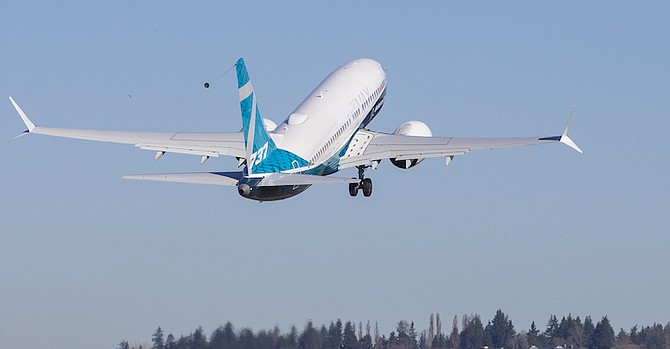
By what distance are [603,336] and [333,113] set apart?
29.1 meters

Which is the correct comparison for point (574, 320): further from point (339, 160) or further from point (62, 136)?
point (62, 136)

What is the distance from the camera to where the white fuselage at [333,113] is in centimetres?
10831

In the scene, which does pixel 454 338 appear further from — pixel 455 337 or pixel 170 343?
pixel 170 343

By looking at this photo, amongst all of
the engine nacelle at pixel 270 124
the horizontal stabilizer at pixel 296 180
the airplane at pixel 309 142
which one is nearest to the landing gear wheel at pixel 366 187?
the airplane at pixel 309 142

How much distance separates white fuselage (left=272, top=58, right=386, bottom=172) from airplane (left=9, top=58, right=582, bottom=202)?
0.06 meters

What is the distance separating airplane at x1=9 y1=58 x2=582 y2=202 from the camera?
99.6 metres

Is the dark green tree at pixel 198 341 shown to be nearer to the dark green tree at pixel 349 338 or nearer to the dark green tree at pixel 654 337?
the dark green tree at pixel 349 338

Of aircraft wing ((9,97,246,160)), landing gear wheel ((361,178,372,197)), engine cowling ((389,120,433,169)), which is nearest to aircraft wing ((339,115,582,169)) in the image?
landing gear wheel ((361,178,372,197))

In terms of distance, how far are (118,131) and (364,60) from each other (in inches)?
933

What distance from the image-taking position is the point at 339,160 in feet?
374

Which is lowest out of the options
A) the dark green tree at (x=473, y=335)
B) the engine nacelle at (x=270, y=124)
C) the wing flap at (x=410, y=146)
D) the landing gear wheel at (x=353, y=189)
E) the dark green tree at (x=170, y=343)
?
the dark green tree at (x=170, y=343)

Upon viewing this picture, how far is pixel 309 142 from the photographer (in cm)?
10844

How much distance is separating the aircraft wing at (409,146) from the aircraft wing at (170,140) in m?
7.76

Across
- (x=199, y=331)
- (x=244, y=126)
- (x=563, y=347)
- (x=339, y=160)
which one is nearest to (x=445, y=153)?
(x=339, y=160)
